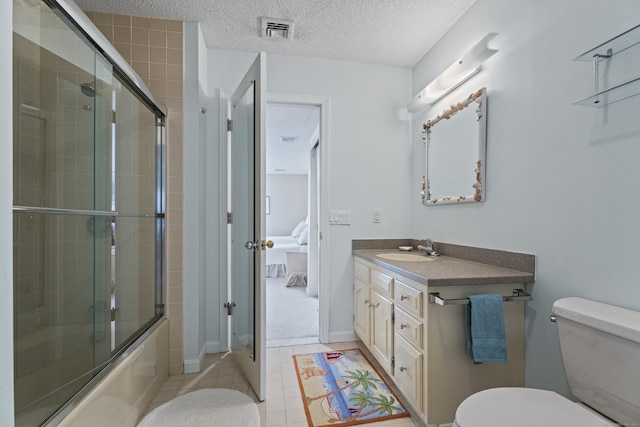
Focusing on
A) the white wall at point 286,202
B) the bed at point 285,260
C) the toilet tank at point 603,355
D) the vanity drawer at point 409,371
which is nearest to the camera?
the toilet tank at point 603,355

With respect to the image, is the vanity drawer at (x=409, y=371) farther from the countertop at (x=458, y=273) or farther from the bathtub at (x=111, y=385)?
the bathtub at (x=111, y=385)

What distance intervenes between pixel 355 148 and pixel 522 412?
2103 millimetres

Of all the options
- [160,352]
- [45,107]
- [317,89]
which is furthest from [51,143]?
[317,89]

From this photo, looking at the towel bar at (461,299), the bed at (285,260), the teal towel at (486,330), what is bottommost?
the bed at (285,260)

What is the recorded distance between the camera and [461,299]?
4.57 feet

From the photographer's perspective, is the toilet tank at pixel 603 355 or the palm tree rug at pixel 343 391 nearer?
the toilet tank at pixel 603 355

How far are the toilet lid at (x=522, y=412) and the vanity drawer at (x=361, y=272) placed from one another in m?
1.25

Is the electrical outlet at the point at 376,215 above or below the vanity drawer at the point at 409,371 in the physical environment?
above

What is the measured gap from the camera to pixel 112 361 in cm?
143

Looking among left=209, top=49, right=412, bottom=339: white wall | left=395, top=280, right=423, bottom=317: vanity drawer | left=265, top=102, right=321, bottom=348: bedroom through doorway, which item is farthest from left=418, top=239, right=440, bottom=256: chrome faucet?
left=265, top=102, right=321, bottom=348: bedroom through doorway

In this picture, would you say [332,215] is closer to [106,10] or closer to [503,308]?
[503,308]

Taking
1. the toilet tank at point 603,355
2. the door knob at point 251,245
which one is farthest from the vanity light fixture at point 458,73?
the door knob at point 251,245

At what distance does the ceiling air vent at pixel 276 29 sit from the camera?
2084mm

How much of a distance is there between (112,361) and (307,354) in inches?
54.4
